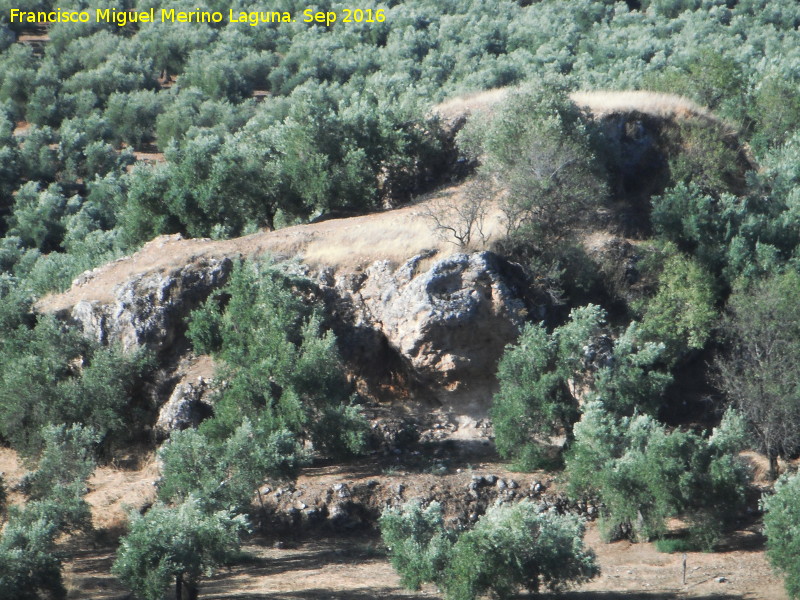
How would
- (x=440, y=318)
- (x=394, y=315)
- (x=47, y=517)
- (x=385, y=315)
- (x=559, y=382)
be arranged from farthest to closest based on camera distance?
(x=385, y=315)
(x=394, y=315)
(x=440, y=318)
(x=559, y=382)
(x=47, y=517)

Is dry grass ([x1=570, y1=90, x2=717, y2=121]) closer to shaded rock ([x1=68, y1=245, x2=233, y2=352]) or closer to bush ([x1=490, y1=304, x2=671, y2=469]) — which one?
bush ([x1=490, y1=304, x2=671, y2=469])

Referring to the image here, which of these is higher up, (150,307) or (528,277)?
(528,277)

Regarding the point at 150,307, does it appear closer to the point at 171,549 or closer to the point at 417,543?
the point at 171,549

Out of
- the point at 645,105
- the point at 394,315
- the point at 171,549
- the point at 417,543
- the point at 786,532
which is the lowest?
the point at 786,532


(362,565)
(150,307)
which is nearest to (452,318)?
(362,565)

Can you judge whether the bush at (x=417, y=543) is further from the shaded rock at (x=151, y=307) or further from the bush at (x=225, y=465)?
the shaded rock at (x=151, y=307)

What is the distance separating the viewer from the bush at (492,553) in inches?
727

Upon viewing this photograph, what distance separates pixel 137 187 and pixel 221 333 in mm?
9694

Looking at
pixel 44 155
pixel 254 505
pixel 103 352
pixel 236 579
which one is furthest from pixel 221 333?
pixel 44 155

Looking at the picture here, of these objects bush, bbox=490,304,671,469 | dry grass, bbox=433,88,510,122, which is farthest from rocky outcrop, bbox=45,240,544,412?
dry grass, bbox=433,88,510,122

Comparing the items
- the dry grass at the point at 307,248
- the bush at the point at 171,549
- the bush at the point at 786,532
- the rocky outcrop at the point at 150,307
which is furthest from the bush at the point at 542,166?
the bush at the point at 171,549

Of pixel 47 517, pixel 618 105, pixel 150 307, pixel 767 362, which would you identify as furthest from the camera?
pixel 618 105

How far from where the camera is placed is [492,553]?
18516mm

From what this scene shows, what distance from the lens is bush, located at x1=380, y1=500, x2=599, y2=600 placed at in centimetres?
1847
